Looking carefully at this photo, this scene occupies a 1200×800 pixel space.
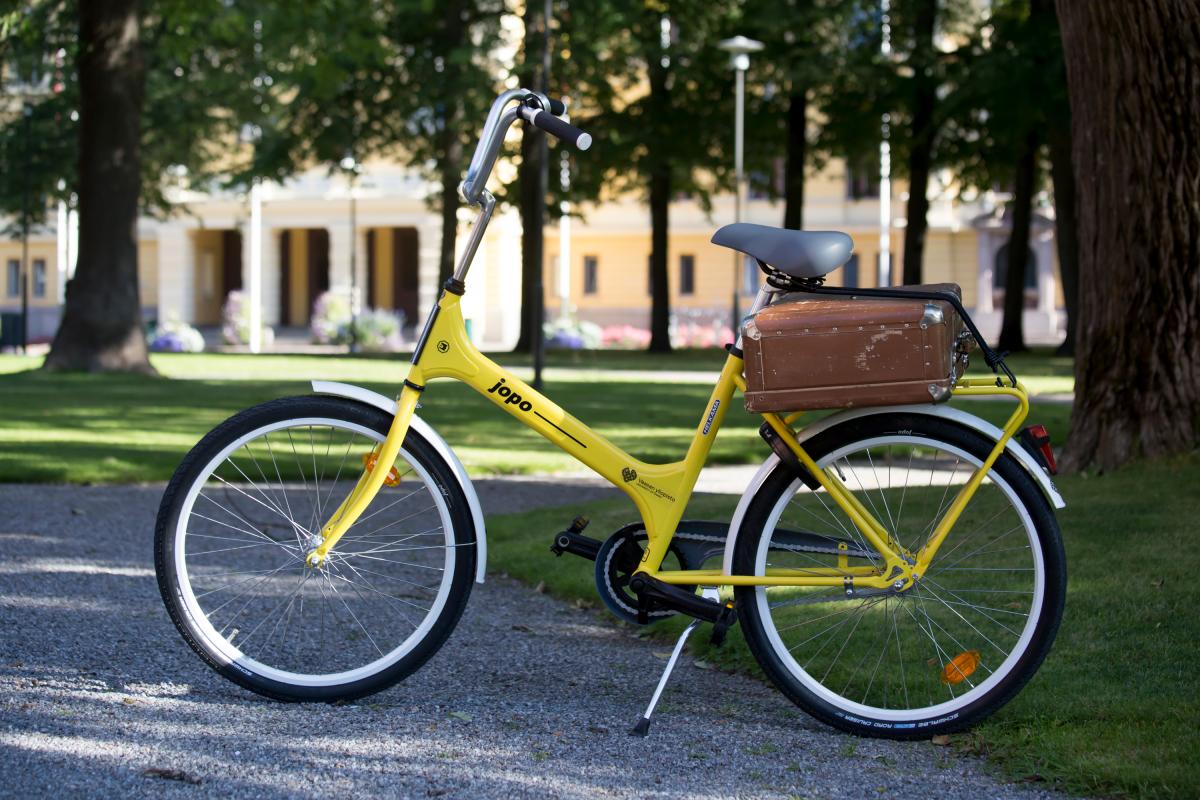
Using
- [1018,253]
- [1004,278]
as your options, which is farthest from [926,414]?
[1004,278]

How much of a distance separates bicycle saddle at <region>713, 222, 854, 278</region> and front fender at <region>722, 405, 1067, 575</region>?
0.37m

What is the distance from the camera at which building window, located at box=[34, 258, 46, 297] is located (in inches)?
2574

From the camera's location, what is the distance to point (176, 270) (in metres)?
63.2

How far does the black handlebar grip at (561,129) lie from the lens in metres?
4.04

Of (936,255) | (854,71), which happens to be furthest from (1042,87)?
(936,255)

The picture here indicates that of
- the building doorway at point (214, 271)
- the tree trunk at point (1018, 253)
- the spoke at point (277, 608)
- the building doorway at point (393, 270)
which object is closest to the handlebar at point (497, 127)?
the spoke at point (277, 608)

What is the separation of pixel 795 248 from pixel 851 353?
32cm

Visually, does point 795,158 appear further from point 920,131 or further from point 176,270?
point 176,270

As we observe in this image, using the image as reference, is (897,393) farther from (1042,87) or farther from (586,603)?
(1042,87)

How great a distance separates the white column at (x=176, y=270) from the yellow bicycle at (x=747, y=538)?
6045 cm

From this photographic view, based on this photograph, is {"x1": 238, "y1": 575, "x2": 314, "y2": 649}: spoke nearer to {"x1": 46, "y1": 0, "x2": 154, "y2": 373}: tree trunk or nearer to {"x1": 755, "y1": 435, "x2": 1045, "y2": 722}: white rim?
{"x1": 755, "y1": 435, "x2": 1045, "y2": 722}: white rim

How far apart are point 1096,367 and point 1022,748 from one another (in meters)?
4.40

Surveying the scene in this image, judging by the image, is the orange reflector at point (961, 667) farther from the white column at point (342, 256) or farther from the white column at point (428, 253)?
the white column at point (342, 256)

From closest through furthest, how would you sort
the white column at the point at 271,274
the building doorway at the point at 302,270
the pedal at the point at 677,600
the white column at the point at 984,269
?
the pedal at the point at 677,600, the white column at the point at 984,269, the white column at the point at 271,274, the building doorway at the point at 302,270
